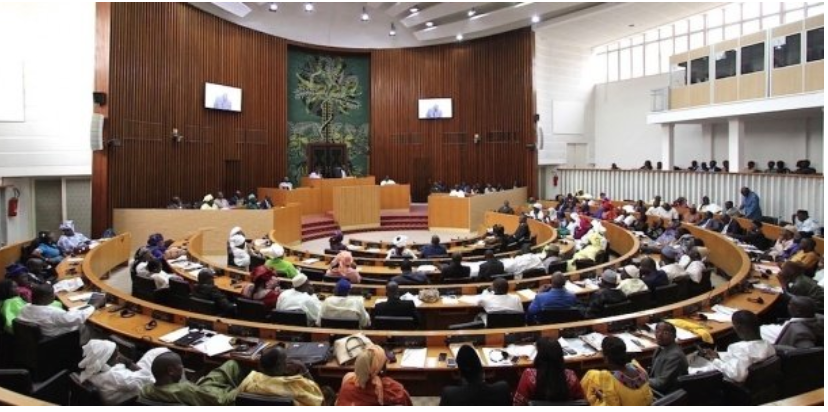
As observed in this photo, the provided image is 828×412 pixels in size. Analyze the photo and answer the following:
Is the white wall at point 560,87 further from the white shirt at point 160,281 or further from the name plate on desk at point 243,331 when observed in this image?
the name plate on desk at point 243,331

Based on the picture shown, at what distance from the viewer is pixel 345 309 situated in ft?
17.3

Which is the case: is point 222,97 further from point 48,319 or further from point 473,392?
point 473,392

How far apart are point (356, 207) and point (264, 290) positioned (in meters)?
9.79

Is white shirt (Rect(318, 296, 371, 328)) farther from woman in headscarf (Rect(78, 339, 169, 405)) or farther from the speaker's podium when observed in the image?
the speaker's podium

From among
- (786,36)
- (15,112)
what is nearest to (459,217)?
(786,36)

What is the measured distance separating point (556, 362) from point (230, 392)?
2083 millimetres

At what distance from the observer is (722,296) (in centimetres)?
586

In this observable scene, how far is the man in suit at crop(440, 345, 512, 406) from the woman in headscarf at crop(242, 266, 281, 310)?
3.12m

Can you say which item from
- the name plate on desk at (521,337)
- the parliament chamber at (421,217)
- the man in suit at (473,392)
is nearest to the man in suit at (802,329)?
the parliament chamber at (421,217)

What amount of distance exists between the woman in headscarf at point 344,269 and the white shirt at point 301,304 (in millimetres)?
1613

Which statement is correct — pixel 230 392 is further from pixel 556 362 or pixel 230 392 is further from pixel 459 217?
pixel 459 217

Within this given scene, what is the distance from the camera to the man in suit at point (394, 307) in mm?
5418

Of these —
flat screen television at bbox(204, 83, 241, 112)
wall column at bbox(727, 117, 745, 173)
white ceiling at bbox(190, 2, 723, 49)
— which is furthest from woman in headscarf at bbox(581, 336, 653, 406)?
flat screen television at bbox(204, 83, 241, 112)

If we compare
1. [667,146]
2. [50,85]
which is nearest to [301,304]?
[50,85]
